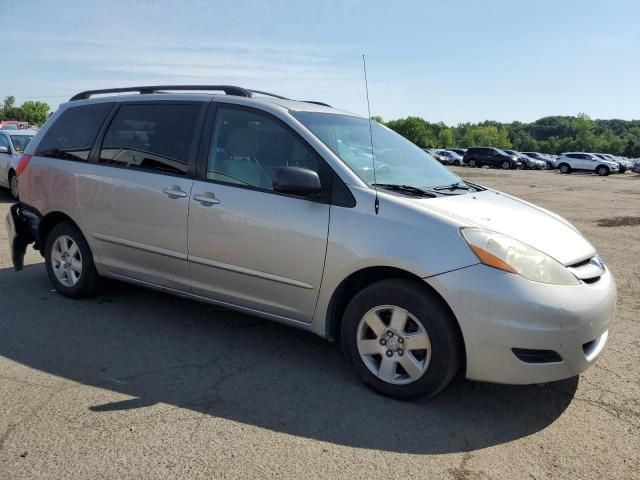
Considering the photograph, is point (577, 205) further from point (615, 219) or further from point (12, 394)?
point (12, 394)

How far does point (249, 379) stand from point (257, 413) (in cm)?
45

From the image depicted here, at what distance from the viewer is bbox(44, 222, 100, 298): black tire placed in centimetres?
481

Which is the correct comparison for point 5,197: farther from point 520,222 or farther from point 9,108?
point 9,108

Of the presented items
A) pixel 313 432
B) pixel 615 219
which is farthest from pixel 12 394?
pixel 615 219

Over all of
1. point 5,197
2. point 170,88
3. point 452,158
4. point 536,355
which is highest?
point 170,88

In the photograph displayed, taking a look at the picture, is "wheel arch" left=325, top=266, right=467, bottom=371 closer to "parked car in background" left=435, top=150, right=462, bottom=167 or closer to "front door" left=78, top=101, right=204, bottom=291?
"front door" left=78, top=101, right=204, bottom=291

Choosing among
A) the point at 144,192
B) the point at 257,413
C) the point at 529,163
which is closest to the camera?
the point at 257,413

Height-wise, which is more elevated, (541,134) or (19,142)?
(541,134)

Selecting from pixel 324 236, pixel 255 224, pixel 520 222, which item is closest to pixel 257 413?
pixel 324 236

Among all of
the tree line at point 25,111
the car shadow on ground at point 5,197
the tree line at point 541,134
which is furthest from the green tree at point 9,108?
the car shadow on ground at point 5,197

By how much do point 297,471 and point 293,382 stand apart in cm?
96

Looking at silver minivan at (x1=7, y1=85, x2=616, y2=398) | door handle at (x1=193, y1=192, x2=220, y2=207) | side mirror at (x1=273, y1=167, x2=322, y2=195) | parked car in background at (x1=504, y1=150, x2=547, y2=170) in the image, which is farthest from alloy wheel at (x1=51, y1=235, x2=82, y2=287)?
parked car in background at (x1=504, y1=150, x2=547, y2=170)

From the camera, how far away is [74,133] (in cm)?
495

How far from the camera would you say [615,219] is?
1226cm
